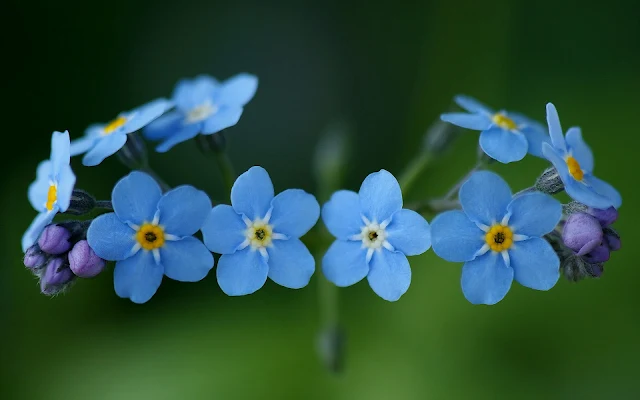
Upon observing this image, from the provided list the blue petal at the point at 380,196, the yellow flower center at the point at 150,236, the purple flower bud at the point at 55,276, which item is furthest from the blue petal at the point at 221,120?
the purple flower bud at the point at 55,276

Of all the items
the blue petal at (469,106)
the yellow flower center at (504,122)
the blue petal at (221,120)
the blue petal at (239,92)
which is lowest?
the blue petal at (221,120)

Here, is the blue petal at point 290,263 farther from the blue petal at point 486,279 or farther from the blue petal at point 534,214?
the blue petal at point 534,214

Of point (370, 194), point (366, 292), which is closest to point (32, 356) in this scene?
point (366, 292)

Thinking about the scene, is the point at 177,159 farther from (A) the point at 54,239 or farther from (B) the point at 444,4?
(A) the point at 54,239

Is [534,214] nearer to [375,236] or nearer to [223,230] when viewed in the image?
[375,236]

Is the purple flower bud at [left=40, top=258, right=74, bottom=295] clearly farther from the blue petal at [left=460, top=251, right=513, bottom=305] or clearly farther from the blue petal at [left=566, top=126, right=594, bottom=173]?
the blue petal at [left=566, top=126, right=594, bottom=173]

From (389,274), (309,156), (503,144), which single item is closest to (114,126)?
(389,274)
